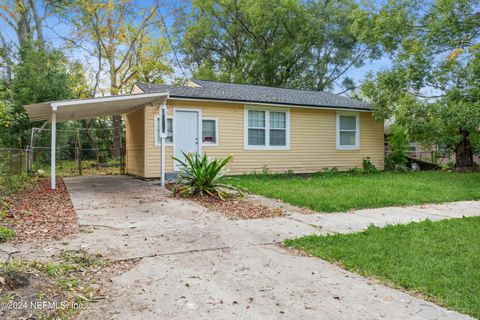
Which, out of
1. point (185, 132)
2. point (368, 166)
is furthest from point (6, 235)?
point (368, 166)

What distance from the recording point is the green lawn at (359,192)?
7.64 meters

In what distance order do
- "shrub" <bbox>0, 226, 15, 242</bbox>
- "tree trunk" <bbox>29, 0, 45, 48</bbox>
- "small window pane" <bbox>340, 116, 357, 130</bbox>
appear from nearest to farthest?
"shrub" <bbox>0, 226, 15, 242</bbox>, "small window pane" <bbox>340, 116, 357, 130</bbox>, "tree trunk" <bbox>29, 0, 45, 48</bbox>

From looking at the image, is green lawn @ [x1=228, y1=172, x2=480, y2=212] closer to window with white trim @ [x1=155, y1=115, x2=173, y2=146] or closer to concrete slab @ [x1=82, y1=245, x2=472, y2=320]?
window with white trim @ [x1=155, y1=115, x2=173, y2=146]

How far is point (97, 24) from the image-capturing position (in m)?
23.3

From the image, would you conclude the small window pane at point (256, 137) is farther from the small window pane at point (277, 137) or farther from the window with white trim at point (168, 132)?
the window with white trim at point (168, 132)

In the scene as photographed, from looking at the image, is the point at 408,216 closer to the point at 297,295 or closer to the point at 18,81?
the point at 297,295

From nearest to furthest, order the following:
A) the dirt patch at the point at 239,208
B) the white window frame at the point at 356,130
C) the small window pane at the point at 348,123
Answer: the dirt patch at the point at 239,208 < the white window frame at the point at 356,130 < the small window pane at the point at 348,123

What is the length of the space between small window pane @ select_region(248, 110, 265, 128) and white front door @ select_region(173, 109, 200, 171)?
1988mm

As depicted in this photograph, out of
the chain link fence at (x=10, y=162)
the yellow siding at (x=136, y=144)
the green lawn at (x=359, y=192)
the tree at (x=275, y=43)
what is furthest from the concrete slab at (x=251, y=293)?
the tree at (x=275, y=43)

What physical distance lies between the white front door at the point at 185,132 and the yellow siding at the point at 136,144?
114cm

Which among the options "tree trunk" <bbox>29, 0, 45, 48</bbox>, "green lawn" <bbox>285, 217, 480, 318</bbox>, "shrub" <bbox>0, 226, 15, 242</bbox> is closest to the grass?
"shrub" <bbox>0, 226, 15, 242</bbox>

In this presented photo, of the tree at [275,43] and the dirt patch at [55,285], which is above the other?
the tree at [275,43]

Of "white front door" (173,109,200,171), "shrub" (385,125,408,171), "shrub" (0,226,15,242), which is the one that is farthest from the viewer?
"shrub" (385,125,408,171)

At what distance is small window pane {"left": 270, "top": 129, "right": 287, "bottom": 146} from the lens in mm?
13623
